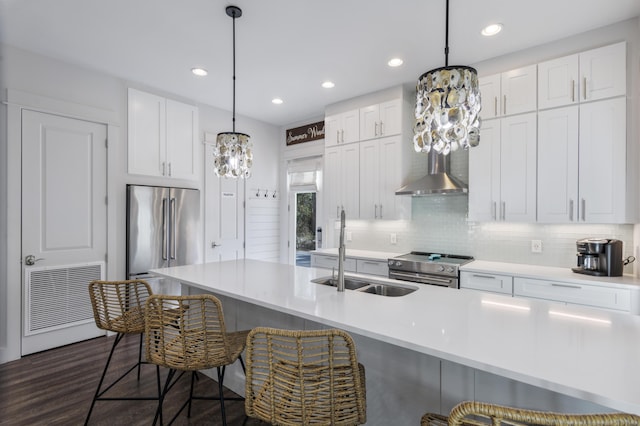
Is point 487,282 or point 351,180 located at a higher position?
point 351,180

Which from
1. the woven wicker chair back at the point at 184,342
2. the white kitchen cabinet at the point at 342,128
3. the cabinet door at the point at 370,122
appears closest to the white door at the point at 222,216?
the white kitchen cabinet at the point at 342,128

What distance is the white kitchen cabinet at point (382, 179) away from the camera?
3996 mm

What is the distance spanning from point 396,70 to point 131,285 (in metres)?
3.24

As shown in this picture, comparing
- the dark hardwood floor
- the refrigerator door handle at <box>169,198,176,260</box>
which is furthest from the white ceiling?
the dark hardwood floor

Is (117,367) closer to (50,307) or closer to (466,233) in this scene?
(50,307)

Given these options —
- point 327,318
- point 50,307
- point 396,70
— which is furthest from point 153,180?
point 327,318

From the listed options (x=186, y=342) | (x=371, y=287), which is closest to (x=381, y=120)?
(x=371, y=287)

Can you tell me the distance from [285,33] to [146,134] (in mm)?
2265

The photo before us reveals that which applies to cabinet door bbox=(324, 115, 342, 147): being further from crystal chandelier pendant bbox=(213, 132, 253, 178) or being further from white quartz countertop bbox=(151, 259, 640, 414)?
white quartz countertop bbox=(151, 259, 640, 414)

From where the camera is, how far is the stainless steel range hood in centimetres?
339

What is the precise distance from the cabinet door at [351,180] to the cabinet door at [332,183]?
86 mm

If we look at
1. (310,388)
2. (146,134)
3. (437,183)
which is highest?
(146,134)

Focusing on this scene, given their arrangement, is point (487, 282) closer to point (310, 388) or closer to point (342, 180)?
point (342, 180)

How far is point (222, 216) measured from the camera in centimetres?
487
